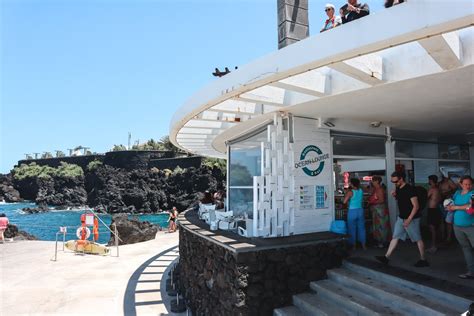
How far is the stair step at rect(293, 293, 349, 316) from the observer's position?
3.94 m

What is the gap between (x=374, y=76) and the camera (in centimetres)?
353

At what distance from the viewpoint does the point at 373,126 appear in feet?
21.1

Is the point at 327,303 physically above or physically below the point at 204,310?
above

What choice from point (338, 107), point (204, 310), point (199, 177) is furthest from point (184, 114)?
point (199, 177)

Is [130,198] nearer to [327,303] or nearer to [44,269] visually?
[44,269]

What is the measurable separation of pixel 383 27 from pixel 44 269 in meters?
10.3

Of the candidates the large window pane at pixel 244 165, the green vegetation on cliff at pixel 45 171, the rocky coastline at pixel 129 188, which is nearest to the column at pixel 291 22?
the large window pane at pixel 244 165

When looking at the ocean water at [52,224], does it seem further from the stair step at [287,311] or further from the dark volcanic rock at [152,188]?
the stair step at [287,311]

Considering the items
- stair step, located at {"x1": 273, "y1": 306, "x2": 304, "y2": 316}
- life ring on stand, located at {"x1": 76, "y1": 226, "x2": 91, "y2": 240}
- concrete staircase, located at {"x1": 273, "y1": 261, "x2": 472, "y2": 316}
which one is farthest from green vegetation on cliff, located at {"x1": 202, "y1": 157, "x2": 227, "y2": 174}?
stair step, located at {"x1": 273, "y1": 306, "x2": 304, "y2": 316}

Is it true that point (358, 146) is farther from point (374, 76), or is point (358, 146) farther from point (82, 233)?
point (82, 233)

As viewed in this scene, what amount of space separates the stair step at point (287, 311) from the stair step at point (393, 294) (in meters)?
0.78

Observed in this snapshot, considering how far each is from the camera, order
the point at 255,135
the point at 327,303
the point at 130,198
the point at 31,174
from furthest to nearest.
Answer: the point at 31,174 → the point at 130,198 → the point at 255,135 → the point at 327,303

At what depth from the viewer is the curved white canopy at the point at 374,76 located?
242 cm

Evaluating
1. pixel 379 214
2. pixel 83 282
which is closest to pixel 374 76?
pixel 379 214
